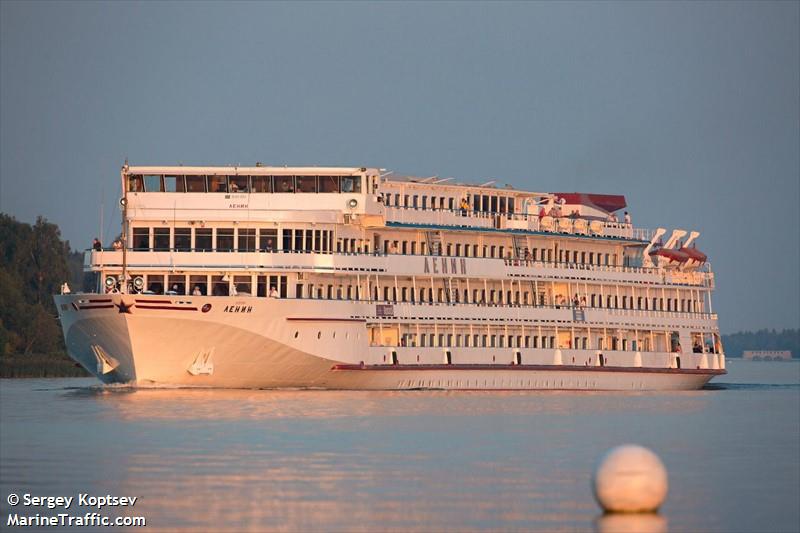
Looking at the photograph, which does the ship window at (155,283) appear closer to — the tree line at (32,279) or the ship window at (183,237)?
the ship window at (183,237)

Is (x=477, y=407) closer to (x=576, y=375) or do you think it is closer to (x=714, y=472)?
(x=576, y=375)

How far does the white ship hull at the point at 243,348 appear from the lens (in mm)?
62219

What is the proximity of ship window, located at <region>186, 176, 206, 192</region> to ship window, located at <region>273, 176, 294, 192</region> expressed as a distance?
9.08 feet

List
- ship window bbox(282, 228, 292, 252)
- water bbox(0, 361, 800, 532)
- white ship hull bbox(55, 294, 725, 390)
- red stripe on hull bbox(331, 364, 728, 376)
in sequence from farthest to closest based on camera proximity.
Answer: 1. red stripe on hull bbox(331, 364, 728, 376)
2. ship window bbox(282, 228, 292, 252)
3. white ship hull bbox(55, 294, 725, 390)
4. water bbox(0, 361, 800, 532)

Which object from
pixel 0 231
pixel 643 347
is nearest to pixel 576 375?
pixel 643 347

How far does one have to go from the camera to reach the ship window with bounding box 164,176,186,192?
220ft

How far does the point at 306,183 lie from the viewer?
67625 millimetres

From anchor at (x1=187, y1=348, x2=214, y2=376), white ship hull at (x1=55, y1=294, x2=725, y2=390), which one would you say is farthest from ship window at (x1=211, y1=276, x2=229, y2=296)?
anchor at (x1=187, y1=348, x2=214, y2=376)

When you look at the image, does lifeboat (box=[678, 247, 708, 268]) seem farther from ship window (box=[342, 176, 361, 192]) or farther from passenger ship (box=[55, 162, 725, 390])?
ship window (box=[342, 176, 361, 192])

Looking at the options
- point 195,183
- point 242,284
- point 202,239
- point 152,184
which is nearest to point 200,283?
point 242,284

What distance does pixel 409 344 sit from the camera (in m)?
71.2

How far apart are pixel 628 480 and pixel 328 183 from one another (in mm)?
37564

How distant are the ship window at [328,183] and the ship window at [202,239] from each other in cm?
485

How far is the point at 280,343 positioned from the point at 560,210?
70.2ft
